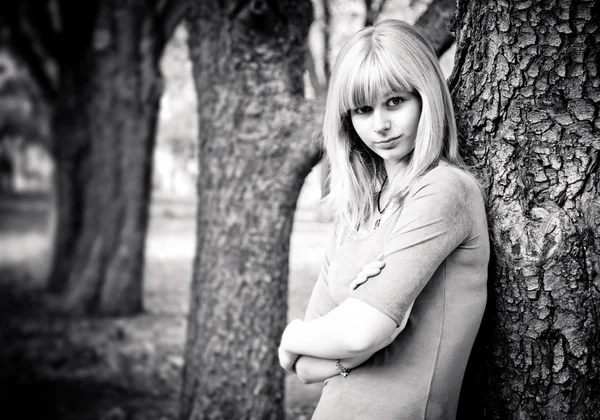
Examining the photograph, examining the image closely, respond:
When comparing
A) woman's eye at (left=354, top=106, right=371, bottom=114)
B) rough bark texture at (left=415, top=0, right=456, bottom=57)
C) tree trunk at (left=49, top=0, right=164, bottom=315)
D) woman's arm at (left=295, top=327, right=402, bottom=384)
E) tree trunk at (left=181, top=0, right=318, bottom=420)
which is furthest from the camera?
tree trunk at (left=49, top=0, right=164, bottom=315)

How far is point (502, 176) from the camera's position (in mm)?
2125

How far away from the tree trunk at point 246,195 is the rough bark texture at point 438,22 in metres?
0.87

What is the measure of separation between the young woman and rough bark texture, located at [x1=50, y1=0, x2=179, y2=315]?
20.8 ft

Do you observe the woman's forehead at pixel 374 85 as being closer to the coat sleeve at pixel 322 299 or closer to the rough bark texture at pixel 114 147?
the coat sleeve at pixel 322 299

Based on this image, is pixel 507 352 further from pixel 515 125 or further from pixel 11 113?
pixel 11 113

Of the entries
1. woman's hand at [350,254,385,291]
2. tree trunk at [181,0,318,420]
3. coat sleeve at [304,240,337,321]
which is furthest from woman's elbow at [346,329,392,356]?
tree trunk at [181,0,318,420]

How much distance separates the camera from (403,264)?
1.78 m

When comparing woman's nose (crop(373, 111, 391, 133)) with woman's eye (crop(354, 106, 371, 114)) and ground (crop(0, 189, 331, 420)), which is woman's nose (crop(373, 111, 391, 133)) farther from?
ground (crop(0, 189, 331, 420))

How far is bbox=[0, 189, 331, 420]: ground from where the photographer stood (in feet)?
16.1

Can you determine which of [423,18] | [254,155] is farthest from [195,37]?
[423,18]

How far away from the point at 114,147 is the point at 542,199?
7.05 meters

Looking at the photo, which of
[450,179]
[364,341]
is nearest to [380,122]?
[450,179]

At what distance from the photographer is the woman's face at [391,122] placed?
2020 mm

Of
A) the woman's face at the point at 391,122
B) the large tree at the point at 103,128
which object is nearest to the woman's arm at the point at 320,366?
the woman's face at the point at 391,122
